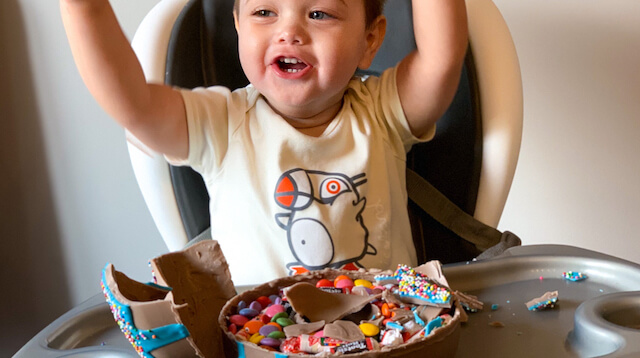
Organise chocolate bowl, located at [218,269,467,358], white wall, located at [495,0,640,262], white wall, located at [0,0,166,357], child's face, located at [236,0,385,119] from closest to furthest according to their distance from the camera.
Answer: chocolate bowl, located at [218,269,467,358], child's face, located at [236,0,385,119], white wall, located at [495,0,640,262], white wall, located at [0,0,166,357]

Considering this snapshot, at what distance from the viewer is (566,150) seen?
1409 mm

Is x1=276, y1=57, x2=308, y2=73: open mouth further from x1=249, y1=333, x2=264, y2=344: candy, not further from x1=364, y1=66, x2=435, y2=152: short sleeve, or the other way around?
x1=249, y1=333, x2=264, y2=344: candy

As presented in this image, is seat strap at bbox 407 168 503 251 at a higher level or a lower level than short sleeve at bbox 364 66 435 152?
lower

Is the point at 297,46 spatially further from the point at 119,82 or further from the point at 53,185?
the point at 53,185

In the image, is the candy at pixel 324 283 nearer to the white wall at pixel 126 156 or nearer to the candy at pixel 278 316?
the candy at pixel 278 316

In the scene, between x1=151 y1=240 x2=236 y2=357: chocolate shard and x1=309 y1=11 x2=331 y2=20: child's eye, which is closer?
x1=151 y1=240 x2=236 y2=357: chocolate shard

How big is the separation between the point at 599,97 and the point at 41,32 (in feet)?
3.68

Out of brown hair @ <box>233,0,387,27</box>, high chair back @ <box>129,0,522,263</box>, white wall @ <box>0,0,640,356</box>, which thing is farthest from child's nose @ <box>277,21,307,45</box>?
white wall @ <box>0,0,640,356</box>

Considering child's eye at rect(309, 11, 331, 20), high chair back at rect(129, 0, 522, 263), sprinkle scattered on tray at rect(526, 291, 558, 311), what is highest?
child's eye at rect(309, 11, 331, 20)

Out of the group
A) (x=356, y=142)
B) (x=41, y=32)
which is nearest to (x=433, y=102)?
(x=356, y=142)

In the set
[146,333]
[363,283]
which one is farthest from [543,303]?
[146,333]

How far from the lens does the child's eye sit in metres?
0.87

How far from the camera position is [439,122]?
1.04 m

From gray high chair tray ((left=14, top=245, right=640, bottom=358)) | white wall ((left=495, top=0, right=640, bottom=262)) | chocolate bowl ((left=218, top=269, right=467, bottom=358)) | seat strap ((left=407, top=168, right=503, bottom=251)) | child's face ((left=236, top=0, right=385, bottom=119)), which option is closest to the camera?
chocolate bowl ((left=218, top=269, right=467, bottom=358))
